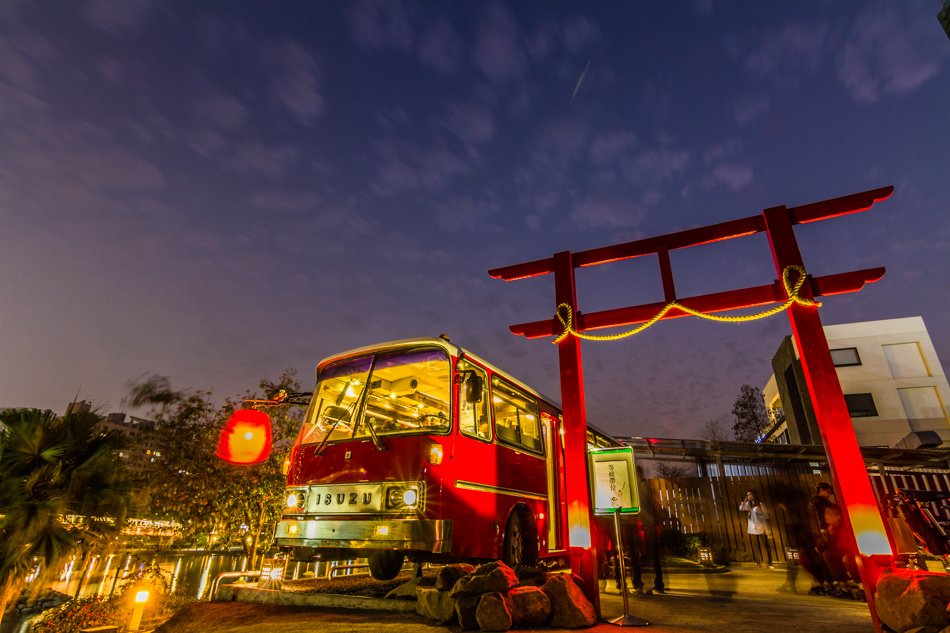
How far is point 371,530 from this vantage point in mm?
5023

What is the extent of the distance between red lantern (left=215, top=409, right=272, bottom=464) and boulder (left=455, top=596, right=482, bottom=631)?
3.78 meters

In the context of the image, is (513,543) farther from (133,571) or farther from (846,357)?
(846,357)

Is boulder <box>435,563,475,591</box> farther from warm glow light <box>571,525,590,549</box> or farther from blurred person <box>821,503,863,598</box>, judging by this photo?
blurred person <box>821,503,863,598</box>

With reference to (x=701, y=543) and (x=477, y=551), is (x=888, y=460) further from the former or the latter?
(x=477, y=551)

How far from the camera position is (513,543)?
21.5 ft

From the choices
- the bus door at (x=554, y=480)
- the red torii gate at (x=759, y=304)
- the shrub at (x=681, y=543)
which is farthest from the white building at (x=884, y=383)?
the red torii gate at (x=759, y=304)

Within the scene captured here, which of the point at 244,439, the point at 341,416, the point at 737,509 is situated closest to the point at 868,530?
the point at 341,416

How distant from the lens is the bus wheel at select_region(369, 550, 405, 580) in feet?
22.8

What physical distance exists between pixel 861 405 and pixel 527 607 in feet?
95.4

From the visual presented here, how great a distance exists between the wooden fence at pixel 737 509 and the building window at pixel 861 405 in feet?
39.2

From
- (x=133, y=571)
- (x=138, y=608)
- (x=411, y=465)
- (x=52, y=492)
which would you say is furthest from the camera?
(x=133, y=571)

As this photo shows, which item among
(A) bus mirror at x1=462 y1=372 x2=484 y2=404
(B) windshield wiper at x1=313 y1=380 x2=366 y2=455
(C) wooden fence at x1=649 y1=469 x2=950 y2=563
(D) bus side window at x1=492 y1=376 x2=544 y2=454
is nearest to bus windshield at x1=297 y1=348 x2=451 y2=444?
(B) windshield wiper at x1=313 y1=380 x2=366 y2=455

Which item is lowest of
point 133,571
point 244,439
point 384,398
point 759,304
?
point 133,571

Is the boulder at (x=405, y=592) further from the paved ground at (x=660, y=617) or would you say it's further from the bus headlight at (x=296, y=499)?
the bus headlight at (x=296, y=499)
